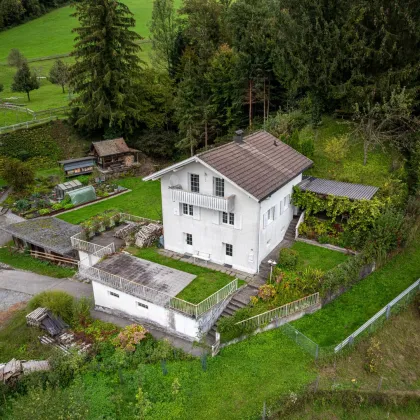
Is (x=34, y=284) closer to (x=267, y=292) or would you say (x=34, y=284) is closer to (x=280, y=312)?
(x=267, y=292)

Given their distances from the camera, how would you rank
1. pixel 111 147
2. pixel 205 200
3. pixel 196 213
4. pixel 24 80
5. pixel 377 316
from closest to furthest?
pixel 377 316, pixel 205 200, pixel 196 213, pixel 111 147, pixel 24 80

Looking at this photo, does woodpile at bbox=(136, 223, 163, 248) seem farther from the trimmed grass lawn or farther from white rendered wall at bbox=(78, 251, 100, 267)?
the trimmed grass lawn

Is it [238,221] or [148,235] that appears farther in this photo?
[148,235]

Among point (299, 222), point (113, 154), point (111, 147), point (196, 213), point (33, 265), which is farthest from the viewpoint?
point (111, 147)

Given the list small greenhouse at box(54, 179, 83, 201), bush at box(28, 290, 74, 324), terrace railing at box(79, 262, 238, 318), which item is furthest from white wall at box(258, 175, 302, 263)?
small greenhouse at box(54, 179, 83, 201)

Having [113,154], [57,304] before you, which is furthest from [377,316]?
[113,154]

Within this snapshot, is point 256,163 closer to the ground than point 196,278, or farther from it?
farther from it

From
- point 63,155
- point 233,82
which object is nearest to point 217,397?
point 233,82
